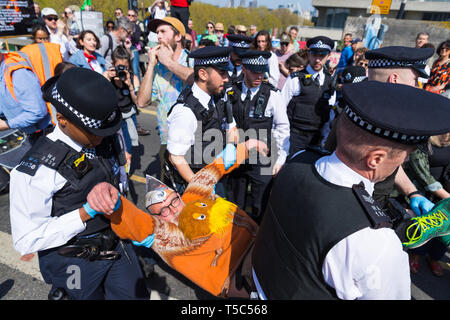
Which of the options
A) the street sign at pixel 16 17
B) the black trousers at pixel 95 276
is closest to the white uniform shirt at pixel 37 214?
the black trousers at pixel 95 276

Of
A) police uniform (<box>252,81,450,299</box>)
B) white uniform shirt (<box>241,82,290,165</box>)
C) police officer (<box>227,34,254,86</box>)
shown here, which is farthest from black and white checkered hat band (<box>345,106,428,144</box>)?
police officer (<box>227,34,254,86</box>)

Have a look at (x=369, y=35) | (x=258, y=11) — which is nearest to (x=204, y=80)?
(x=369, y=35)

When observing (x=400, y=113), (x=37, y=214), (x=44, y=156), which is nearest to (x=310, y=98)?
(x=400, y=113)

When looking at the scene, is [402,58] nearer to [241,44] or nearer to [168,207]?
[168,207]

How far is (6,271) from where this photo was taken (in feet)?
8.80

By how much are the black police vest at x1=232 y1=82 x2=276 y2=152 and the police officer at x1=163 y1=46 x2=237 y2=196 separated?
525 mm

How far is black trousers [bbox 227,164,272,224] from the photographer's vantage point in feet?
10.5

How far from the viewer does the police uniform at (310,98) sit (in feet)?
13.1

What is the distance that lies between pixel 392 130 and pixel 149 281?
8.63 ft

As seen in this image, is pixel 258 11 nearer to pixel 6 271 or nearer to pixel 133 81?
pixel 133 81

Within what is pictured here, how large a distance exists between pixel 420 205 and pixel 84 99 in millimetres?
2345

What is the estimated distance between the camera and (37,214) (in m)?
1.52

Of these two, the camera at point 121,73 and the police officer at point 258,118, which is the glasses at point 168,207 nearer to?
the police officer at point 258,118

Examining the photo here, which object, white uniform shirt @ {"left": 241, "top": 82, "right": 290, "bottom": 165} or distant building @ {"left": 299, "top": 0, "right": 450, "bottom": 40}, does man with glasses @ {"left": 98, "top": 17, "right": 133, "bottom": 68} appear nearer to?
white uniform shirt @ {"left": 241, "top": 82, "right": 290, "bottom": 165}
